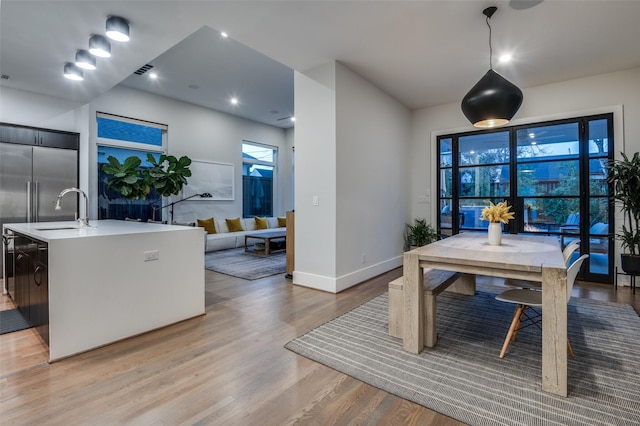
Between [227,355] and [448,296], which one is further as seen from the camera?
[448,296]

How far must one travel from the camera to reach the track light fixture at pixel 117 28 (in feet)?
9.39

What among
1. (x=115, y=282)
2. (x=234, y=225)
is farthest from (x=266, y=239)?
(x=115, y=282)

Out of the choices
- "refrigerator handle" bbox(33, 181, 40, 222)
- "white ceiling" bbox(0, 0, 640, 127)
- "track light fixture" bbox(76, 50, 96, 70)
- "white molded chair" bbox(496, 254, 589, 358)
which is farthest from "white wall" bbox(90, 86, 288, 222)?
"white molded chair" bbox(496, 254, 589, 358)

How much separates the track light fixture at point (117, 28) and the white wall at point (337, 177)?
2.00 m

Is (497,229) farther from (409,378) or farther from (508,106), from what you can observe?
(409,378)

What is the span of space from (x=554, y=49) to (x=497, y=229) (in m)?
2.51

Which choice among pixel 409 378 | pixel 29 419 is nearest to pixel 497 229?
pixel 409 378

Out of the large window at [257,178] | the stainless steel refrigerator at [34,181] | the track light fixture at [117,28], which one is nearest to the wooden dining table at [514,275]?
the track light fixture at [117,28]

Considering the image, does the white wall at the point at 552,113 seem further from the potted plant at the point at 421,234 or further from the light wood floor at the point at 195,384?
the light wood floor at the point at 195,384

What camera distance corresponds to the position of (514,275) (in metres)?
2.00

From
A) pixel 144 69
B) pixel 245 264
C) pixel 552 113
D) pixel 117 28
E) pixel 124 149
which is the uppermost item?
pixel 144 69

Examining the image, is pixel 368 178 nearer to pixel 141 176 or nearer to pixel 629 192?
pixel 629 192

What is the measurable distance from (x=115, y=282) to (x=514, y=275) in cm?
292

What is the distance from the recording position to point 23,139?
455cm
